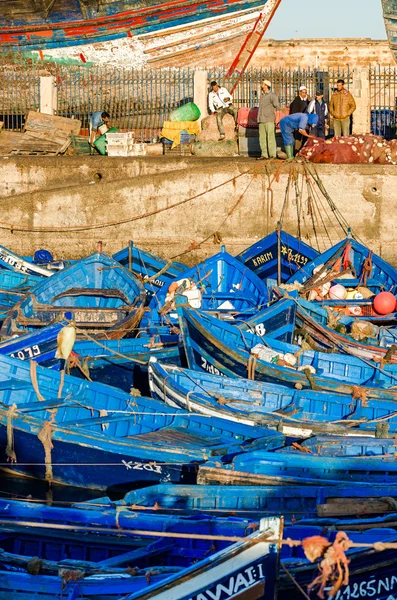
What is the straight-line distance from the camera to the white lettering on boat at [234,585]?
26.0 ft

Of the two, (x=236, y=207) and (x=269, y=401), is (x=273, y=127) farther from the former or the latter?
(x=269, y=401)

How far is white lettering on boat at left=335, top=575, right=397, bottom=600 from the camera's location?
351 inches

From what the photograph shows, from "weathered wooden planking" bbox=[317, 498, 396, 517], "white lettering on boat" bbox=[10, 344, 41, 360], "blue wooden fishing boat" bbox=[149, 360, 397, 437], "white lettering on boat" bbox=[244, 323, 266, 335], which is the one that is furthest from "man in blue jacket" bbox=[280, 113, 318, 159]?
"weathered wooden planking" bbox=[317, 498, 396, 517]

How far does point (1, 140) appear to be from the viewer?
24.7 meters

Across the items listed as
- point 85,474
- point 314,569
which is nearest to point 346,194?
point 85,474

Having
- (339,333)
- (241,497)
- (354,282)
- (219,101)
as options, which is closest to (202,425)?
(241,497)

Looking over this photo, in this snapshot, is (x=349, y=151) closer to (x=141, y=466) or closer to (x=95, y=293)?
(x=95, y=293)

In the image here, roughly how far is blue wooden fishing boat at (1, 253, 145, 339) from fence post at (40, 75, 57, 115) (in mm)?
6670

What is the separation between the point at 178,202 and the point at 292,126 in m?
2.63

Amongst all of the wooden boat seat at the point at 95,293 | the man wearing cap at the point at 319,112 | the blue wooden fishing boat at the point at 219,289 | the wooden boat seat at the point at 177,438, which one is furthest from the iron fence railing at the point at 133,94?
the wooden boat seat at the point at 177,438

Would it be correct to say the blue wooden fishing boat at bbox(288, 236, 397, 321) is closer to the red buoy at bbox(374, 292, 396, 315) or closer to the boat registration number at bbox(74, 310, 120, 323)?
the red buoy at bbox(374, 292, 396, 315)

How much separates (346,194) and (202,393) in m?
8.81

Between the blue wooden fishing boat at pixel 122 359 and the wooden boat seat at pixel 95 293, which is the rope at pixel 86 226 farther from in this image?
the blue wooden fishing boat at pixel 122 359

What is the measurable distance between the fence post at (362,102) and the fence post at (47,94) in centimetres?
640
